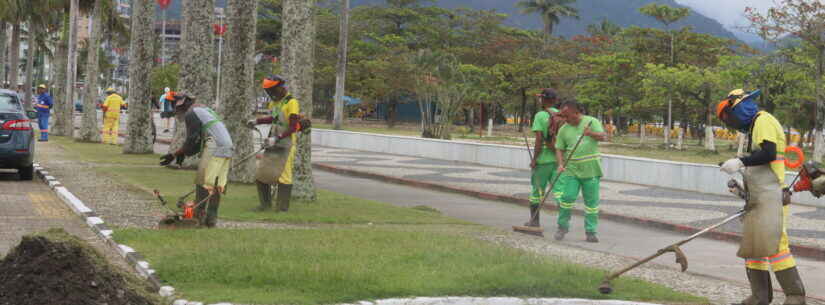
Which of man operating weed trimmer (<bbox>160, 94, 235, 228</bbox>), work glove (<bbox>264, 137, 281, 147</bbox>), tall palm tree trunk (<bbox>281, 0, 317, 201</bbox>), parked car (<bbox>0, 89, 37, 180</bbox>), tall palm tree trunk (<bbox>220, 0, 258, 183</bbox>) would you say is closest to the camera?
man operating weed trimmer (<bbox>160, 94, 235, 228</bbox>)

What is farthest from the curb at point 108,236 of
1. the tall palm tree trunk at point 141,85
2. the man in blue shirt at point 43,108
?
the man in blue shirt at point 43,108

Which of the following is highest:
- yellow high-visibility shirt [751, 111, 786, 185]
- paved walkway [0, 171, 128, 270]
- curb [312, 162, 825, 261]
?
yellow high-visibility shirt [751, 111, 786, 185]

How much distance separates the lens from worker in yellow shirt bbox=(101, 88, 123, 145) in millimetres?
27609

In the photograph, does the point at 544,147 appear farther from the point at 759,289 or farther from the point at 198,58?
the point at 198,58

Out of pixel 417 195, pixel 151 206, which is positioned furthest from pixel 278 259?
pixel 417 195

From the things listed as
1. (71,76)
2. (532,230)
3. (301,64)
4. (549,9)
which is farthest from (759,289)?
(549,9)

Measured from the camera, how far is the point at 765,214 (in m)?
7.12

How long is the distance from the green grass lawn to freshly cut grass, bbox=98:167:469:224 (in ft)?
7.24

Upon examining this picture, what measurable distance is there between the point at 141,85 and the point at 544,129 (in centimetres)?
1451

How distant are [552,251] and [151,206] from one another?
544 centimetres

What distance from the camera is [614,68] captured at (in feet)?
163

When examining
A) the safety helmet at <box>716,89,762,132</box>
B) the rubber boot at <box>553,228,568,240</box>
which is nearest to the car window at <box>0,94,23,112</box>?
the rubber boot at <box>553,228,568,240</box>

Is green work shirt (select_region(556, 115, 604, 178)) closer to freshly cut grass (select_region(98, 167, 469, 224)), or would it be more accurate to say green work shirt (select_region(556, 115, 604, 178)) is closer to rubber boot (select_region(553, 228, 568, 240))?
rubber boot (select_region(553, 228, 568, 240))

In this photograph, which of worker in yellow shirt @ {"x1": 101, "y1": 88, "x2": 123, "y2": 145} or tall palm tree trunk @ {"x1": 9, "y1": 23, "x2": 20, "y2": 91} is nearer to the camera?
Answer: worker in yellow shirt @ {"x1": 101, "y1": 88, "x2": 123, "y2": 145}
